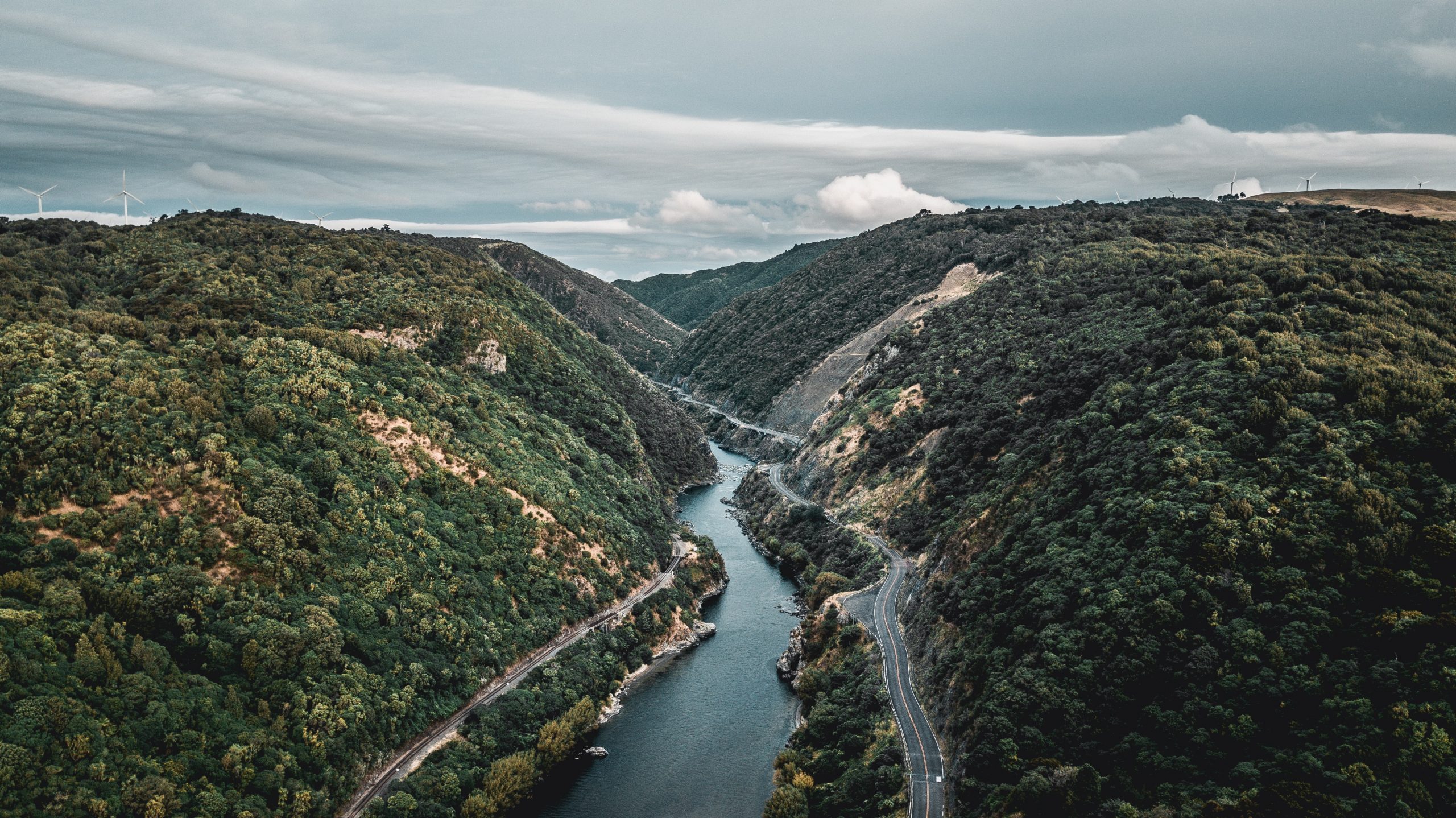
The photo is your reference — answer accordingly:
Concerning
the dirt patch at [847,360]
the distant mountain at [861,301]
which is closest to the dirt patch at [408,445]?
the dirt patch at [847,360]

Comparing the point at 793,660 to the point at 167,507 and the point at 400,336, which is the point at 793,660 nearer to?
the point at 167,507

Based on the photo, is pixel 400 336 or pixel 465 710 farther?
pixel 400 336

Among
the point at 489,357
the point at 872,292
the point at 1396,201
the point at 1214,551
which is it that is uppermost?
the point at 1396,201

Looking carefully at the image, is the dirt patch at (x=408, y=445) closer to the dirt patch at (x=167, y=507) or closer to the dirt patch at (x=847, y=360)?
the dirt patch at (x=167, y=507)

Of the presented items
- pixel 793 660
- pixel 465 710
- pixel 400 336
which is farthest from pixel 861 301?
pixel 465 710

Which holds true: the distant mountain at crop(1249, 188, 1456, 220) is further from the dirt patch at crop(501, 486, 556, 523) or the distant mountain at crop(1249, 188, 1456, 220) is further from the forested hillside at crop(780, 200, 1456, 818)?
the dirt patch at crop(501, 486, 556, 523)

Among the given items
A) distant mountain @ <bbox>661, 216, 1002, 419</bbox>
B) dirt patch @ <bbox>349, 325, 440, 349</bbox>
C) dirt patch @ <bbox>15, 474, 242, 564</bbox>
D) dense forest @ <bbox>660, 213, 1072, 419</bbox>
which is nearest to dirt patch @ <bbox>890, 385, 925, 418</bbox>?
dense forest @ <bbox>660, 213, 1072, 419</bbox>
